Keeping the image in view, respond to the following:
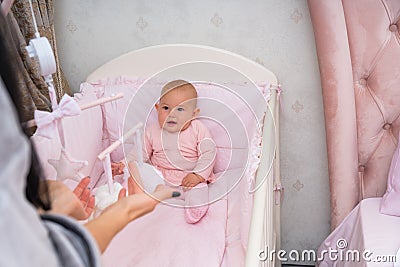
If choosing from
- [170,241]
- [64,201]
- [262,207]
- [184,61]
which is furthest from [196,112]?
[64,201]

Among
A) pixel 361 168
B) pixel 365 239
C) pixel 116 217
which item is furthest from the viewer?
pixel 361 168

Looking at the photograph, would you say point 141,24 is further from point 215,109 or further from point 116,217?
point 116,217

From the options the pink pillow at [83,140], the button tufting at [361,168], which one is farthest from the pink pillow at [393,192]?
the pink pillow at [83,140]

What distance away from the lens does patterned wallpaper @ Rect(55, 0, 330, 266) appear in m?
1.56

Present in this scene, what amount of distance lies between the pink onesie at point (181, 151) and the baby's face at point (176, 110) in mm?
23

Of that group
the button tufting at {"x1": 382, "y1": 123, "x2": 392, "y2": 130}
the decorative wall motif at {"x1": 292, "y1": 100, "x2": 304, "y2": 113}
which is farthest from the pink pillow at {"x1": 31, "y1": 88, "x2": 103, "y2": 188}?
the button tufting at {"x1": 382, "y1": 123, "x2": 392, "y2": 130}

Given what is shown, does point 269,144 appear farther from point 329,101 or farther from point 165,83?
point 165,83

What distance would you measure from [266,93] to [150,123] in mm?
415

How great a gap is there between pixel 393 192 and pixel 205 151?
2.01 ft

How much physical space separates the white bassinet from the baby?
48 millimetres

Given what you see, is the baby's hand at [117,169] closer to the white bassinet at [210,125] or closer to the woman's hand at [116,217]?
the white bassinet at [210,125]

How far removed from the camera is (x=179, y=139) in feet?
5.06

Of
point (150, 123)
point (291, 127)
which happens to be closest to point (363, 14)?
point (291, 127)

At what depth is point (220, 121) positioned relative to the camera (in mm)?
1581
